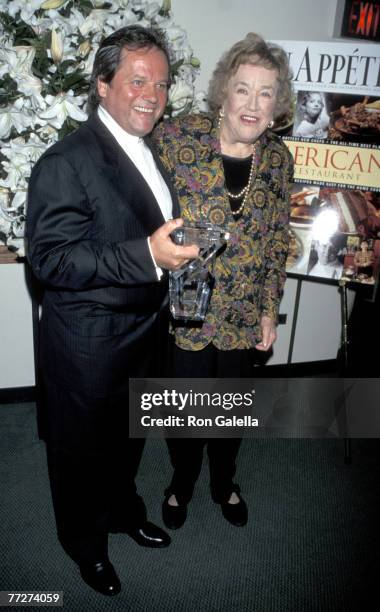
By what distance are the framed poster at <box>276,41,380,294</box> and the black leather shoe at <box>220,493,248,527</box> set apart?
1.13 meters

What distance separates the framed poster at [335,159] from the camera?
7.02 ft

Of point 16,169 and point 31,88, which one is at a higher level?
point 31,88

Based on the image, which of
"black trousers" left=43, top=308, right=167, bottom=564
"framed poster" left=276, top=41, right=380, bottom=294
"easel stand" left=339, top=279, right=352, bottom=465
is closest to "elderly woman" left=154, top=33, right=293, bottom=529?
"black trousers" left=43, top=308, right=167, bottom=564

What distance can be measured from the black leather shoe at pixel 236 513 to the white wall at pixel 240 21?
2035 mm

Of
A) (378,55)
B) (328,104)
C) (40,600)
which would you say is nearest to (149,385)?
(40,600)

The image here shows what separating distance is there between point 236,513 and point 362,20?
2.55 metres

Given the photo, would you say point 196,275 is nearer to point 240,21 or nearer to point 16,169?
point 16,169

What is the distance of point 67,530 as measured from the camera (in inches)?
64.9

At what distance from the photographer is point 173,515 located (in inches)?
78.7

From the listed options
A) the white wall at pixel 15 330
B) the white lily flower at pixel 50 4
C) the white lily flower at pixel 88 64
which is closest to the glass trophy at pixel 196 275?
the white lily flower at pixel 88 64

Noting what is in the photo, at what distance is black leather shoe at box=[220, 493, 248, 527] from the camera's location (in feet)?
6.58

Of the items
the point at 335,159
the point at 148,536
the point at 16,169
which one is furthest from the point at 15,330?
the point at 335,159

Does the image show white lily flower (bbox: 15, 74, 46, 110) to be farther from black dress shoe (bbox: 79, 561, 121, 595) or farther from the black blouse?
black dress shoe (bbox: 79, 561, 121, 595)

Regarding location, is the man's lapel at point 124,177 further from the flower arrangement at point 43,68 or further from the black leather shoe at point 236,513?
the black leather shoe at point 236,513
